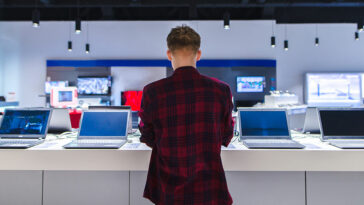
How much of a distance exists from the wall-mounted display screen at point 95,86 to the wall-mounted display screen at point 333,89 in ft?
19.3

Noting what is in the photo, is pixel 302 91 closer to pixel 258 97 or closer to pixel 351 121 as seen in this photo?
pixel 258 97

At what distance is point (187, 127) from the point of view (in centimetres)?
116

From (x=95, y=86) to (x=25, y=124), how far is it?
531 centimetres

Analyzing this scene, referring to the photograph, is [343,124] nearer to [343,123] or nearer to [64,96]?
[343,123]

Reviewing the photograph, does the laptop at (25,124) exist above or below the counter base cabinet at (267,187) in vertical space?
above

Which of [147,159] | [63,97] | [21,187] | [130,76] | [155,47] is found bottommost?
[21,187]

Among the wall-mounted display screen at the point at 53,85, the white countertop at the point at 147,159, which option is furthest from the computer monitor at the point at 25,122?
the wall-mounted display screen at the point at 53,85

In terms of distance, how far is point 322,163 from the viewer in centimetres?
173

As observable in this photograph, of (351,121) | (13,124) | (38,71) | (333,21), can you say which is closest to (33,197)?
(13,124)

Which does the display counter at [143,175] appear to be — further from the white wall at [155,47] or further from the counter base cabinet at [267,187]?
the white wall at [155,47]

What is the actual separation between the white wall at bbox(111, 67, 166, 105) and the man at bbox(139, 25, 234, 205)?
6208 mm

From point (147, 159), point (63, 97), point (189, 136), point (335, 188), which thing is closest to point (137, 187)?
point (147, 159)

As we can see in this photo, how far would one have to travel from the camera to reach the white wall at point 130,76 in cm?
737

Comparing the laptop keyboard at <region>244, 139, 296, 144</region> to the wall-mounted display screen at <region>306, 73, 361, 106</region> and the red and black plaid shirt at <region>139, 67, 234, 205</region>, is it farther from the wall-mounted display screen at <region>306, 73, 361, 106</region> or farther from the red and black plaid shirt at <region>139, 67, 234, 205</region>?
the wall-mounted display screen at <region>306, 73, 361, 106</region>
